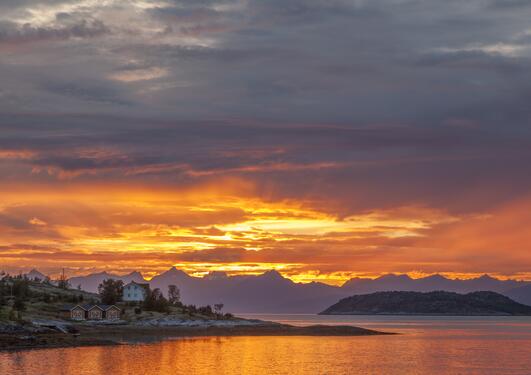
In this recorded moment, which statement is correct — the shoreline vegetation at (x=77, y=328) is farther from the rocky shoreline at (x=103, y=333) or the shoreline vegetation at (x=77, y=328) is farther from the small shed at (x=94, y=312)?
the small shed at (x=94, y=312)

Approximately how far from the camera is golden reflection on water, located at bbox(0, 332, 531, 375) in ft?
357

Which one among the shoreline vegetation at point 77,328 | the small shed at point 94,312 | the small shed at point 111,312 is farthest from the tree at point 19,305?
the small shed at point 111,312

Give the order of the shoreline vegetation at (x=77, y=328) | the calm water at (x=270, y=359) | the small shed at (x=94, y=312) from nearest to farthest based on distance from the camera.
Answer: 1. the calm water at (x=270, y=359)
2. the shoreline vegetation at (x=77, y=328)
3. the small shed at (x=94, y=312)

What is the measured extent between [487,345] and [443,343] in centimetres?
1047

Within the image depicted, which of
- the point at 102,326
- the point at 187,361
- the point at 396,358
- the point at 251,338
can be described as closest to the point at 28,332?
the point at 102,326

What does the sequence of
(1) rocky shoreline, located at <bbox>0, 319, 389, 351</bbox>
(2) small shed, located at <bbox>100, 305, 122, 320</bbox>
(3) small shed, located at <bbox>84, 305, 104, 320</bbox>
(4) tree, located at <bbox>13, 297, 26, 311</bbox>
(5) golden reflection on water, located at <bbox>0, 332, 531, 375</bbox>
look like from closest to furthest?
1. (5) golden reflection on water, located at <bbox>0, 332, 531, 375</bbox>
2. (1) rocky shoreline, located at <bbox>0, 319, 389, 351</bbox>
3. (4) tree, located at <bbox>13, 297, 26, 311</bbox>
4. (3) small shed, located at <bbox>84, 305, 104, 320</bbox>
5. (2) small shed, located at <bbox>100, 305, 122, 320</bbox>

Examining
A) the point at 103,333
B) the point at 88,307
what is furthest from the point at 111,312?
the point at 103,333

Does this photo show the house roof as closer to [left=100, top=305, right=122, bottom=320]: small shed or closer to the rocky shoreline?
[left=100, top=305, right=122, bottom=320]: small shed

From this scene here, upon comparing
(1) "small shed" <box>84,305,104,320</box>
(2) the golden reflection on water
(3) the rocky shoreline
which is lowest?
(2) the golden reflection on water

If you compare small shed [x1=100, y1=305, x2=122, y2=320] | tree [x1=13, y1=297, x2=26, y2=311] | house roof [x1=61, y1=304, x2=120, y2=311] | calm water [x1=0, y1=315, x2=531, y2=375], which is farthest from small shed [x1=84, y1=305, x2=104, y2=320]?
calm water [x1=0, y1=315, x2=531, y2=375]

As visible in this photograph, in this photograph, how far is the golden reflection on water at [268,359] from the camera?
4279 inches

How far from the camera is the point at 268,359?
416ft

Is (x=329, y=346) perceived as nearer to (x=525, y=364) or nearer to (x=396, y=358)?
(x=396, y=358)

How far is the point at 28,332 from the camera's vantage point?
146750 millimetres
